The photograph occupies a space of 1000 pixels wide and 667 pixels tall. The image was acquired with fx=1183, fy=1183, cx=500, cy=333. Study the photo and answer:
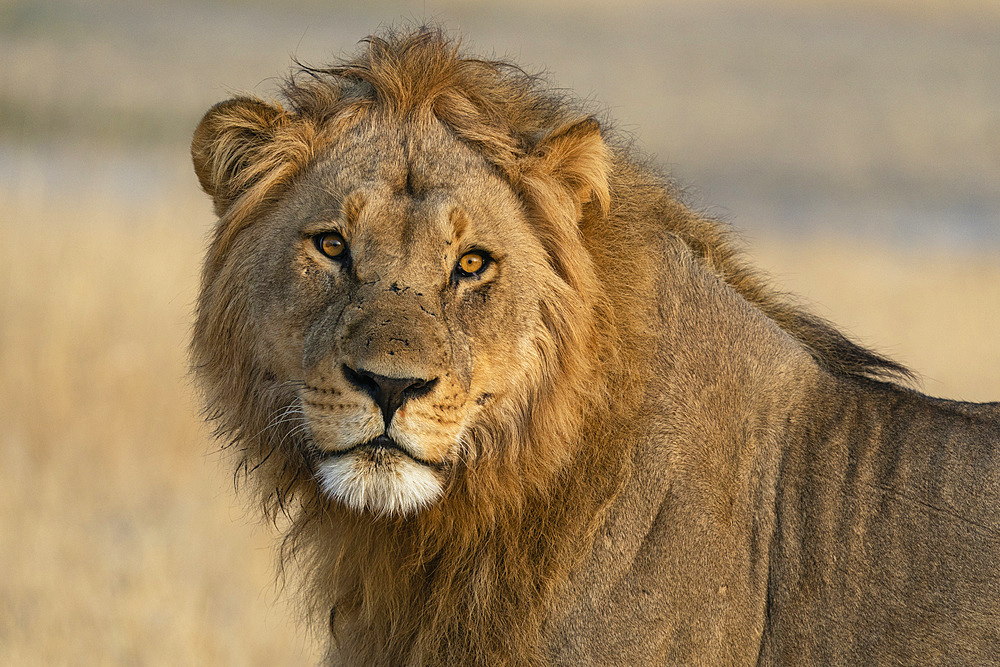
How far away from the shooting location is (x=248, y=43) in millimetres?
32500

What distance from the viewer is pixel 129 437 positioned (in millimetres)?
9625

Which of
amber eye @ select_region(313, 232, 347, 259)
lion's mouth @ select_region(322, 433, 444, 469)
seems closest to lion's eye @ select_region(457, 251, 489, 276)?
amber eye @ select_region(313, 232, 347, 259)

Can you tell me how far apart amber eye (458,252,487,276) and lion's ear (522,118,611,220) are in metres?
0.30

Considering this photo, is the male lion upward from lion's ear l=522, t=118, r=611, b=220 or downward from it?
downward

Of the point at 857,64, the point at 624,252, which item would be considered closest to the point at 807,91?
the point at 857,64

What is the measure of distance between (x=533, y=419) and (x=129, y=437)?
6.73 m

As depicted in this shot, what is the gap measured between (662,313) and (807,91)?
30.2 m

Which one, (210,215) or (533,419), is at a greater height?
(210,215)

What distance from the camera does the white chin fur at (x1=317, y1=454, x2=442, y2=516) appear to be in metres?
3.36

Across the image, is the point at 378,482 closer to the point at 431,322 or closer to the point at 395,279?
the point at 431,322

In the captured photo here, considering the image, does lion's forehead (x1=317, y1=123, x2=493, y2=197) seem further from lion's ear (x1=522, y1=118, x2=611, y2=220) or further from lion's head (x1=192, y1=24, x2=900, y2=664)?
lion's ear (x1=522, y1=118, x2=611, y2=220)

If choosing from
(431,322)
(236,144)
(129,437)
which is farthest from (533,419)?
(129,437)

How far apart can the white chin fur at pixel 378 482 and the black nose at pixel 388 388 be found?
0.46 feet

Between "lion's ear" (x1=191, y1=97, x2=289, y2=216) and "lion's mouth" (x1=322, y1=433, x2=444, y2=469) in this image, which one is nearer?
"lion's mouth" (x1=322, y1=433, x2=444, y2=469)
